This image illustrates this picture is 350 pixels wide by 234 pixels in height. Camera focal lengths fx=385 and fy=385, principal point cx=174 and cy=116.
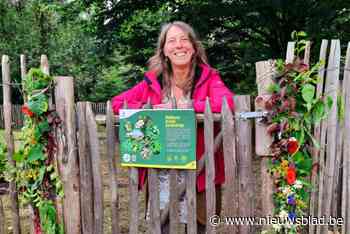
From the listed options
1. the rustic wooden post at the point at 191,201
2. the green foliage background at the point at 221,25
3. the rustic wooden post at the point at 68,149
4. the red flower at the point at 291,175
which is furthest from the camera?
the green foliage background at the point at 221,25

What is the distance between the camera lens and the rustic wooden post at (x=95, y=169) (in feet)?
8.98

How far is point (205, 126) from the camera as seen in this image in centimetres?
251

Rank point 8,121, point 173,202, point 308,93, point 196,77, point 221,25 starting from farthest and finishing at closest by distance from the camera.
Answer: point 221,25
point 8,121
point 196,77
point 173,202
point 308,93

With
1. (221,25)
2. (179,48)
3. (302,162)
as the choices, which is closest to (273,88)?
(302,162)

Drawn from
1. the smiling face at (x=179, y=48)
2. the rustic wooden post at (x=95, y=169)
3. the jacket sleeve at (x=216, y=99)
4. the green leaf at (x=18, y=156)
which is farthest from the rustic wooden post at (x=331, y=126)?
the green leaf at (x=18, y=156)

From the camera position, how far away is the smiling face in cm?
269

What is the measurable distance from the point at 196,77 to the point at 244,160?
684mm

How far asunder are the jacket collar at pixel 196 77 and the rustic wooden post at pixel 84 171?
0.50 metres

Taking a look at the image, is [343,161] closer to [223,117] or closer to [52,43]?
[223,117]

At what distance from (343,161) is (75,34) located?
1623 centimetres

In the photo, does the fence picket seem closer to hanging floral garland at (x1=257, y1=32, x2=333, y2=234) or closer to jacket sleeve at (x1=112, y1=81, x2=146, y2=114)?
hanging floral garland at (x1=257, y1=32, x2=333, y2=234)

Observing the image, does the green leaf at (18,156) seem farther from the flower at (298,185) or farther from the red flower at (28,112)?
the flower at (298,185)

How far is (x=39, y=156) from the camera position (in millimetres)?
2770

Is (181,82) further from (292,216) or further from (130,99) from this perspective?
(292,216)
